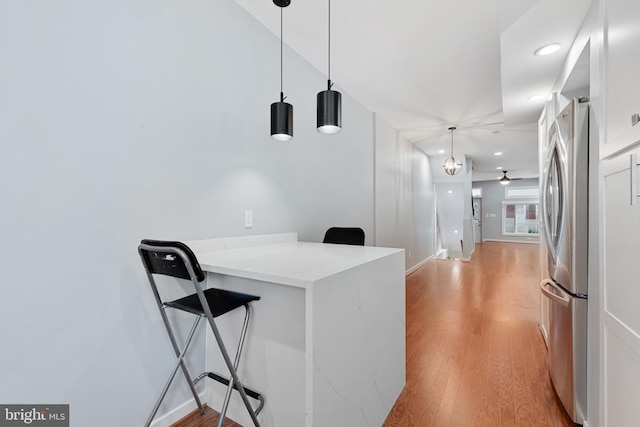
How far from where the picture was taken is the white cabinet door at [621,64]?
3.18 ft

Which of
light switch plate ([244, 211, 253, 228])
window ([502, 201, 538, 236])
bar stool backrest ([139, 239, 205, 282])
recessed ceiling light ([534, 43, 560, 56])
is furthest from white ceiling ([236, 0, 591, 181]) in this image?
window ([502, 201, 538, 236])

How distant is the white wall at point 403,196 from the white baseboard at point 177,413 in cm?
296

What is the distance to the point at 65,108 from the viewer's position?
127 centimetres

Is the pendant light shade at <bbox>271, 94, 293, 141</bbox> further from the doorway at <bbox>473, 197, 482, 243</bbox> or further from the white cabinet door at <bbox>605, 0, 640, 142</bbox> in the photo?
the doorway at <bbox>473, 197, 482, 243</bbox>

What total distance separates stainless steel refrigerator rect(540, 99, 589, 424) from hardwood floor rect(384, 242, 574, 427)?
0.77ft

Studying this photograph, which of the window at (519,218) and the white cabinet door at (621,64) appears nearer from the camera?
the white cabinet door at (621,64)

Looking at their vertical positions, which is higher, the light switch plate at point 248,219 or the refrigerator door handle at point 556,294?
the light switch plate at point 248,219

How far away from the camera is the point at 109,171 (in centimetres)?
141

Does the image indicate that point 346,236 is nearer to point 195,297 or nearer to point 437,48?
point 195,297

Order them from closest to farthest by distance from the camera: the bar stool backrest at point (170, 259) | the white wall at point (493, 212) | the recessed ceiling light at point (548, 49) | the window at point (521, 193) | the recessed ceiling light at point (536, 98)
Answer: the bar stool backrest at point (170, 259) → the recessed ceiling light at point (548, 49) → the recessed ceiling light at point (536, 98) → the window at point (521, 193) → the white wall at point (493, 212)

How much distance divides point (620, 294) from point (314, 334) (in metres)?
A: 1.16

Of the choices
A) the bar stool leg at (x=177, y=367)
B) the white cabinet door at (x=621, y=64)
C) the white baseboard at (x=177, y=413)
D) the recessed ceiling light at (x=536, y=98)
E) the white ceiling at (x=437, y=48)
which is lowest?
the white baseboard at (x=177, y=413)

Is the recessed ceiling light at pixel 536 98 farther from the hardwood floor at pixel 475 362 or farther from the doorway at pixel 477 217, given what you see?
the doorway at pixel 477 217

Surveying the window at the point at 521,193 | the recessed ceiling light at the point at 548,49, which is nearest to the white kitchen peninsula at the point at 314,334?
the recessed ceiling light at the point at 548,49
